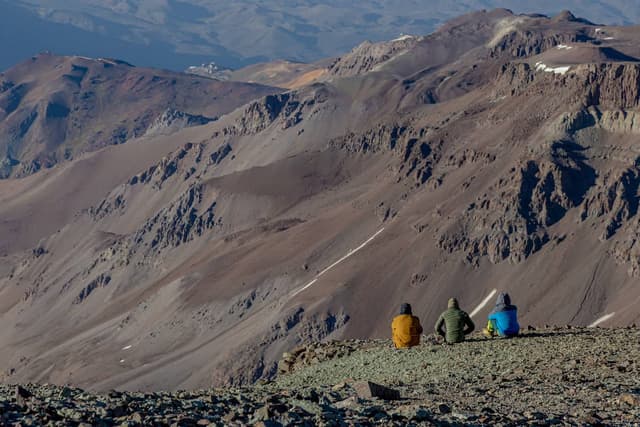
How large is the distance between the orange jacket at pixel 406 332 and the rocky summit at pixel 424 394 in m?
0.50

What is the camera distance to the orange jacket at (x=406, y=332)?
1244 inches

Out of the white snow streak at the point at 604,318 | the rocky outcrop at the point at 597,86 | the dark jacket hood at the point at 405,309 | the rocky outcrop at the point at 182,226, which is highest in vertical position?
the rocky outcrop at the point at 597,86

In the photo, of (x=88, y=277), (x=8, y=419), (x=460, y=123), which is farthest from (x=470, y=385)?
(x=88, y=277)

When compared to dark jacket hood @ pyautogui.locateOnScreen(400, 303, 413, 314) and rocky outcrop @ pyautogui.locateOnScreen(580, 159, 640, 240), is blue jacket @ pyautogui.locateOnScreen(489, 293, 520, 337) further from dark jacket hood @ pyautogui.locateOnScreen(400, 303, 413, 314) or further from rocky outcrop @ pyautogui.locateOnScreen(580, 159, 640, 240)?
rocky outcrop @ pyautogui.locateOnScreen(580, 159, 640, 240)

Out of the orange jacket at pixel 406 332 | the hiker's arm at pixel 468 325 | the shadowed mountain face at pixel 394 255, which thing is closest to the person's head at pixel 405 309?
the orange jacket at pixel 406 332

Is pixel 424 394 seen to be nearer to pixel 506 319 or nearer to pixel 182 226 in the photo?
pixel 506 319

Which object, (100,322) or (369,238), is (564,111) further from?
(100,322)

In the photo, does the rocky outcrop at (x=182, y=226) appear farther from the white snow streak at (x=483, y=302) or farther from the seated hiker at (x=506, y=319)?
the seated hiker at (x=506, y=319)

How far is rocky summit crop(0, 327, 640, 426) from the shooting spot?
17594 millimetres

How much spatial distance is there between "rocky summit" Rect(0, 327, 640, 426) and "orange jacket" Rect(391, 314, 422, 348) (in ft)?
1.63

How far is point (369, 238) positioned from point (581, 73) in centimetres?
4175

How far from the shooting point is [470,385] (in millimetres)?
24297

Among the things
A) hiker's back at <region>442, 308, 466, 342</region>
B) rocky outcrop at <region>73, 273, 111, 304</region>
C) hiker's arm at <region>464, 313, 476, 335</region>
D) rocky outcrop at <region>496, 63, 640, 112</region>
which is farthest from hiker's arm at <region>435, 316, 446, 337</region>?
rocky outcrop at <region>73, 273, 111, 304</region>

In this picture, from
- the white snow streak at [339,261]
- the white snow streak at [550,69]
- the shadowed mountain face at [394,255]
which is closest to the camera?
the shadowed mountain face at [394,255]
